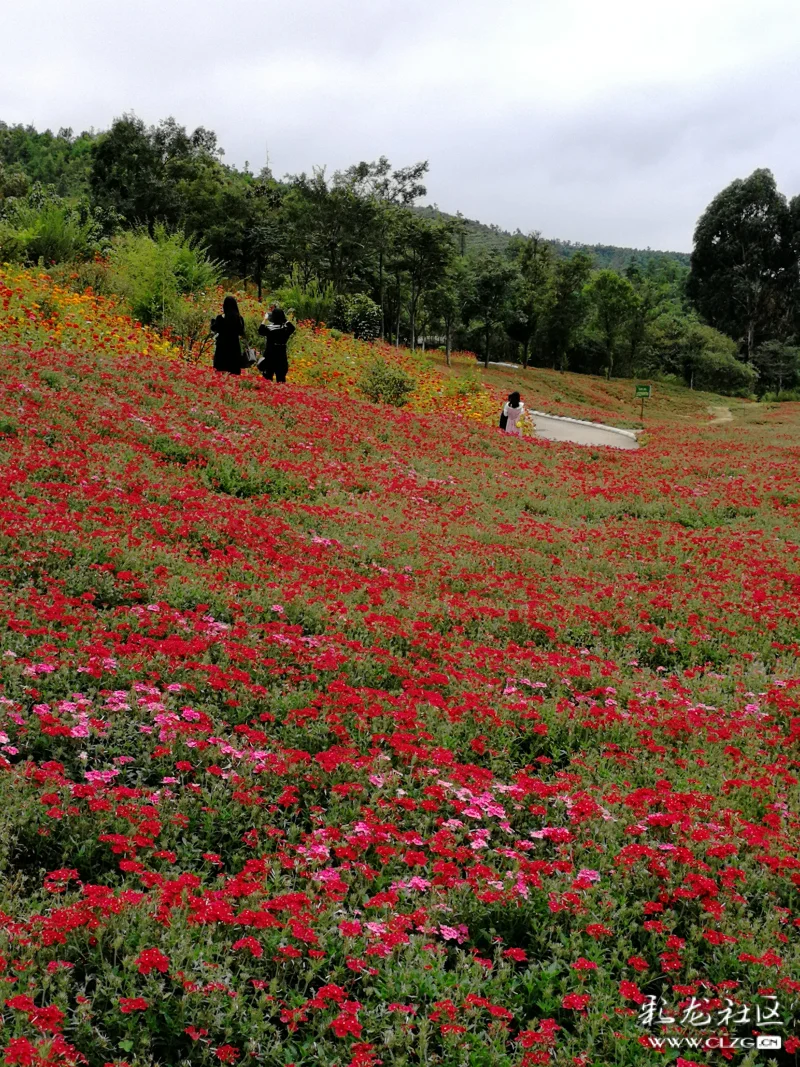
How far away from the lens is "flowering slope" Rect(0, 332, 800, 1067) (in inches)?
133

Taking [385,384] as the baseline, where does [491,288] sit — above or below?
above

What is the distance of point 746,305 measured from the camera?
74.9 meters

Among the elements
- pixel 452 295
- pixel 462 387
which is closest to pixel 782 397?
pixel 452 295

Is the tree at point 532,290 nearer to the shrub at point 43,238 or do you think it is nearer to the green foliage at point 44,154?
the shrub at point 43,238

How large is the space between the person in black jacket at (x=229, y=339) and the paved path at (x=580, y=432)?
1507cm

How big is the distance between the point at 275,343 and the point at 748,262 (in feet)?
230

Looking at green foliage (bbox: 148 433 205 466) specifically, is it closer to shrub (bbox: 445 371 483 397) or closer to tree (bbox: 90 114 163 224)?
shrub (bbox: 445 371 483 397)

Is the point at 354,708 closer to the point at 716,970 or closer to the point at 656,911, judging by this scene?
the point at 656,911

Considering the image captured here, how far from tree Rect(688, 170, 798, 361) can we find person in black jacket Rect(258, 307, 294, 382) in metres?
64.3

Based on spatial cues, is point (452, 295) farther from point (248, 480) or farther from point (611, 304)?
point (248, 480)

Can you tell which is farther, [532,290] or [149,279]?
[532,290]

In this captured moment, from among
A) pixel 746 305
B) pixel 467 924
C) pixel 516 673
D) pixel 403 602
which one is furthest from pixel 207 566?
pixel 746 305

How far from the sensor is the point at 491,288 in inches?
2168

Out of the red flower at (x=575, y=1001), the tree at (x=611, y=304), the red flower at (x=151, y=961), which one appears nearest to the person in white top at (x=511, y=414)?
the red flower at (x=575, y=1001)
